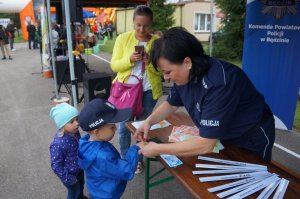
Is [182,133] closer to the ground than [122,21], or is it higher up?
closer to the ground

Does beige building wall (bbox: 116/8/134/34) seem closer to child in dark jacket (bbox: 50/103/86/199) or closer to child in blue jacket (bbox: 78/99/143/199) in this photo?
child in dark jacket (bbox: 50/103/86/199)

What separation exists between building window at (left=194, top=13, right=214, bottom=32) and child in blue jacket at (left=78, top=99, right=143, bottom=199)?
63.8 ft

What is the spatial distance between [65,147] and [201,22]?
1991cm

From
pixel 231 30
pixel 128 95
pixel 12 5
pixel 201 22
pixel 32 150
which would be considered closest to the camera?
pixel 128 95

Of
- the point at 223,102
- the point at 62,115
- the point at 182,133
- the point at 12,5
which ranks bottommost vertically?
the point at 182,133

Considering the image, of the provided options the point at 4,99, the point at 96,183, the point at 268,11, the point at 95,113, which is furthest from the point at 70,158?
the point at 4,99

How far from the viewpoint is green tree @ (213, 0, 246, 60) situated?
10.3 meters

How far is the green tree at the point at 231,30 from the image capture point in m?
10.3

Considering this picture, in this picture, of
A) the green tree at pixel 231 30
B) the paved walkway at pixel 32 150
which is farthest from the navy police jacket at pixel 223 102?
the green tree at pixel 231 30

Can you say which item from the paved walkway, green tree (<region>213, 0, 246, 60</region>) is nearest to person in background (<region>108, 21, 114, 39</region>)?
green tree (<region>213, 0, 246, 60</region>)

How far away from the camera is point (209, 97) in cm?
145

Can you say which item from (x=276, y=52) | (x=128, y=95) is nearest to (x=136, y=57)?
(x=128, y=95)

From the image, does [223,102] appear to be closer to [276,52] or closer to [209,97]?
[209,97]

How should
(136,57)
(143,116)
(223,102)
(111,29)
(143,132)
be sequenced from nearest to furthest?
(223,102) < (143,132) < (136,57) < (143,116) < (111,29)
